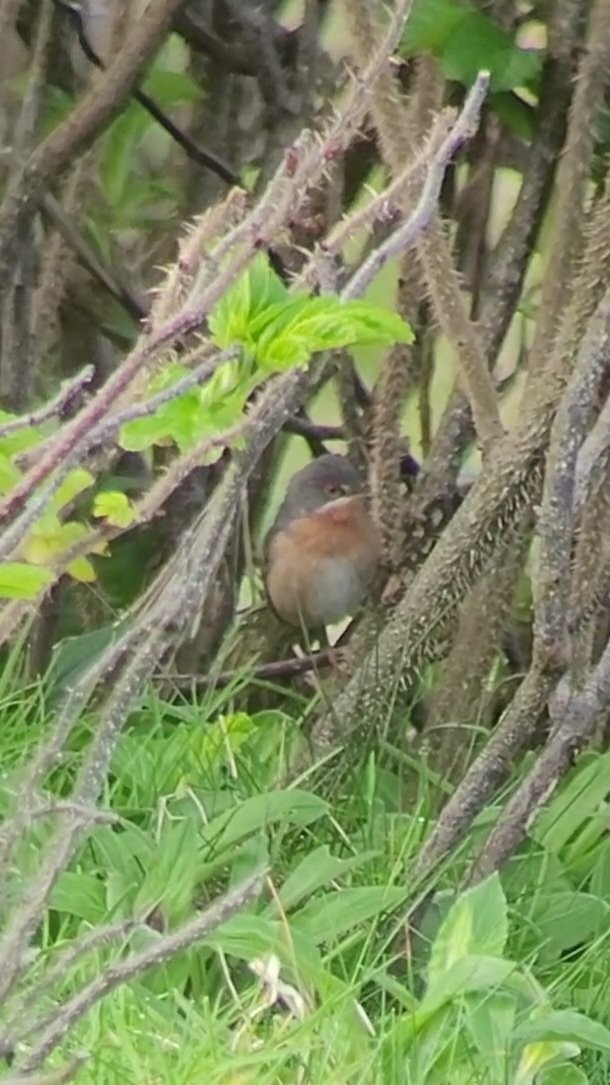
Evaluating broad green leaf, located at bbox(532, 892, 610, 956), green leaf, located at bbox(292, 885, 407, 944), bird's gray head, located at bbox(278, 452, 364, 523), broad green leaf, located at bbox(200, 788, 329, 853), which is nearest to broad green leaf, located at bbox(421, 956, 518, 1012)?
green leaf, located at bbox(292, 885, 407, 944)

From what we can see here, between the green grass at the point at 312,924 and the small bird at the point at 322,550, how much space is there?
57 cm

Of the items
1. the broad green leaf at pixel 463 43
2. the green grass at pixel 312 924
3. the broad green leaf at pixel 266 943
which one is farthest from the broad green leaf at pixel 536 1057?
the broad green leaf at pixel 463 43

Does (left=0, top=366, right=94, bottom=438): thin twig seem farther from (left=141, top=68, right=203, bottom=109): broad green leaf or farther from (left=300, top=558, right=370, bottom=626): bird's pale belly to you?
(left=300, top=558, right=370, bottom=626): bird's pale belly

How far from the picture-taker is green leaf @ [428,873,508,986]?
1.92 metres

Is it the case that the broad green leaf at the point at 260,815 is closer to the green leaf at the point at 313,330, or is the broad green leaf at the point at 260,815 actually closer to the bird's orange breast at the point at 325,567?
the bird's orange breast at the point at 325,567

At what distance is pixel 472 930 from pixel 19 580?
76 cm

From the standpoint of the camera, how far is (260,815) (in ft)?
7.78

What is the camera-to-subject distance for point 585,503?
2.32 meters

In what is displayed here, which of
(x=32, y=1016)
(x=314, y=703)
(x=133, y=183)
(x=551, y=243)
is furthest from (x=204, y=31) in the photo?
(x=32, y=1016)

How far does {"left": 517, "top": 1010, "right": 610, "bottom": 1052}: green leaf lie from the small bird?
1.50 meters

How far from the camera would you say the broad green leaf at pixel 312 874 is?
2.23m

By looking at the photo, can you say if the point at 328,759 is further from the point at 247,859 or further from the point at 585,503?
the point at 585,503

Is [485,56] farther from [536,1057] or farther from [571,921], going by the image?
[536,1057]

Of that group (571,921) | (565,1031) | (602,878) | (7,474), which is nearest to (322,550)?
(602,878)
